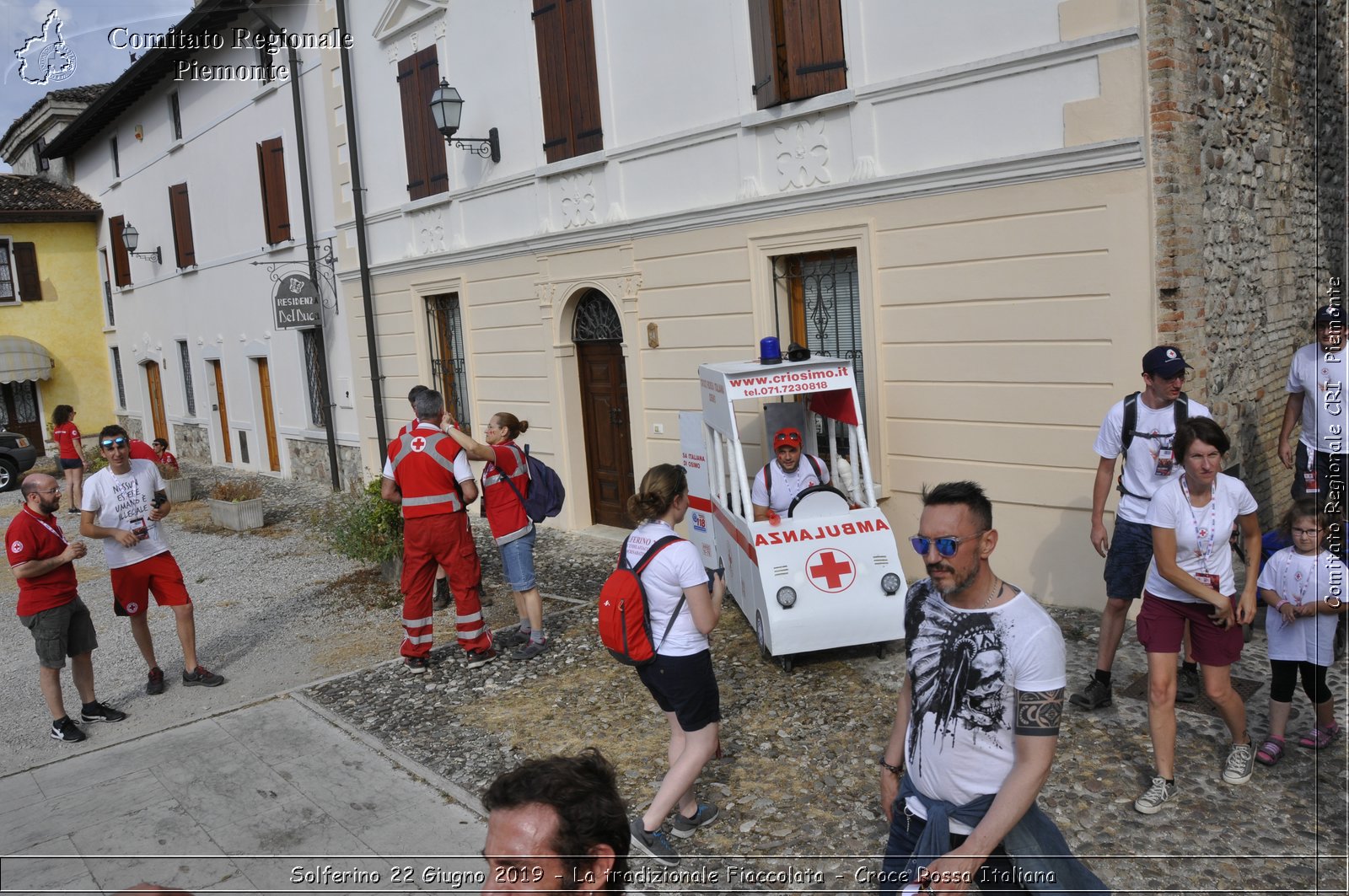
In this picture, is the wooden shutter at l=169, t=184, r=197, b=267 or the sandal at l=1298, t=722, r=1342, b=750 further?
the wooden shutter at l=169, t=184, r=197, b=267

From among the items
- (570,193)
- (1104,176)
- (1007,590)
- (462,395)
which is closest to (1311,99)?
(1104,176)

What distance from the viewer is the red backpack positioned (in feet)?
14.5

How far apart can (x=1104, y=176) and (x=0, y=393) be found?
29.7m

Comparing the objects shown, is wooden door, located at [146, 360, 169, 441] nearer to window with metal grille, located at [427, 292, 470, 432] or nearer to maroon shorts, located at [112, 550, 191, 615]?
window with metal grille, located at [427, 292, 470, 432]

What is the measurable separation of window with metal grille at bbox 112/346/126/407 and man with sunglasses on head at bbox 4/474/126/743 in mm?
24193

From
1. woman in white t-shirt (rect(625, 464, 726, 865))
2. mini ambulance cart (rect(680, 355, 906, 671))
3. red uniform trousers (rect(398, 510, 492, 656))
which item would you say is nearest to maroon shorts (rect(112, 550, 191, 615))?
red uniform trousers (rect(398, 510, 492, 656))

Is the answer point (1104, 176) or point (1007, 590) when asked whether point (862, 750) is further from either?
point (1104, 176)

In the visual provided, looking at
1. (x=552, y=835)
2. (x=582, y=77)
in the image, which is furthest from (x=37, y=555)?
(x=582, y=77)

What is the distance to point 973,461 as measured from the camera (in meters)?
8.19

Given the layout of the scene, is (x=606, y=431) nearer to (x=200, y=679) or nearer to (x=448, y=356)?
(x=448, y=356)

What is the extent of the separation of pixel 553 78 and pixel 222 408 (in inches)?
547

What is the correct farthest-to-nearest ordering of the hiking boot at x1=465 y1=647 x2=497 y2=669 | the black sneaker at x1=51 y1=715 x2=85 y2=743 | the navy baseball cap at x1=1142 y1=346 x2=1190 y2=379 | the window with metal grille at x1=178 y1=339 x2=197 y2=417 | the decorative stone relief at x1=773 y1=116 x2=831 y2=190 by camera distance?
the window with metal grille at x1=178 y1=339 x2=197 y2=417, the decorative stone relief at x1=773 y1=116 x2=831 y2=190, the hiking boot at x1=465 y1=647 x2=497 y2=669, the black sneaker at x1=51 y1=715 x2=85 y2=743, the navy baseball cap at x1=1142 y1=346 x2=1190 y2=379

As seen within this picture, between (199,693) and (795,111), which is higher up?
(795,111)

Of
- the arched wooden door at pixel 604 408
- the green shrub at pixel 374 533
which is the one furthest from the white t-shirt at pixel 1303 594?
the arched wooden door at pixel 604 408
